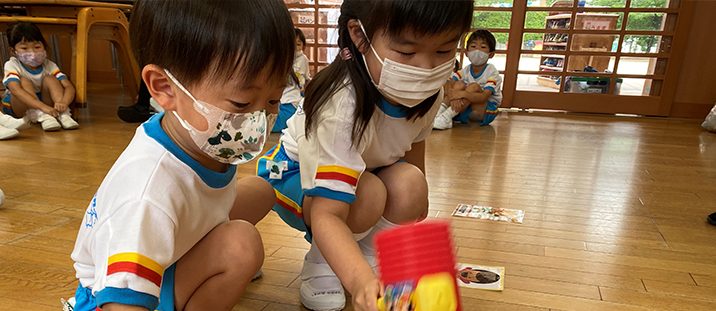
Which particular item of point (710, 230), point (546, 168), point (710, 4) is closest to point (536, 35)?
point (710, 4)

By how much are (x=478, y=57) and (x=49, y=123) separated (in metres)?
2.73

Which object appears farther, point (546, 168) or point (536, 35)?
point (536, 35)

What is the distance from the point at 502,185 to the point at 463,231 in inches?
22.7

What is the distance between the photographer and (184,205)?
67 centimetres

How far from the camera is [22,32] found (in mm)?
2752

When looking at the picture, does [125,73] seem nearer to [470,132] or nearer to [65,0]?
[65,0]

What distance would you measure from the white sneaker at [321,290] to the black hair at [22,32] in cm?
271

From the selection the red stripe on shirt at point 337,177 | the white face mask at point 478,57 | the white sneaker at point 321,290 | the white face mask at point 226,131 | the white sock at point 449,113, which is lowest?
the white sock at point 449,113

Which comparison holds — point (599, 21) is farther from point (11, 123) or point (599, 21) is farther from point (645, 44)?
point (11, 123)

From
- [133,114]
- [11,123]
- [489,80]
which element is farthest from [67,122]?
[489,80]

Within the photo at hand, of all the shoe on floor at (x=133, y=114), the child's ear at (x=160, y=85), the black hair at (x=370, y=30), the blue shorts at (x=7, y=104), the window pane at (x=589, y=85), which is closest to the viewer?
the child's ear at (x=160, y=85)

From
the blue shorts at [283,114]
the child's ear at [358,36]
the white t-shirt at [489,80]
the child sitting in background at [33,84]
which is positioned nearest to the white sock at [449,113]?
the white t-shirt at [489,80]

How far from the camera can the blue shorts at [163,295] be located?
2.29 feet

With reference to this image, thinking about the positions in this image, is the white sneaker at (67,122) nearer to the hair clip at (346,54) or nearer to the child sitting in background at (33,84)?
the child sitting in background at (33,84)
